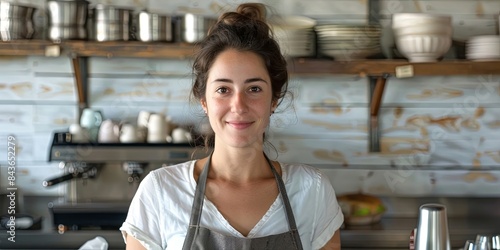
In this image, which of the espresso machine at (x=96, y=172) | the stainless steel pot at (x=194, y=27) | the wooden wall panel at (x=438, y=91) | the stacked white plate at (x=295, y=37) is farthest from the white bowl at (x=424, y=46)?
the espresso machine at (x=96, y=172)

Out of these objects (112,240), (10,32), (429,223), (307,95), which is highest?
(10,32)

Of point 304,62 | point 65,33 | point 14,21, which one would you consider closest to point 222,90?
point 304,62

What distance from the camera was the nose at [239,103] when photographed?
1.41 m

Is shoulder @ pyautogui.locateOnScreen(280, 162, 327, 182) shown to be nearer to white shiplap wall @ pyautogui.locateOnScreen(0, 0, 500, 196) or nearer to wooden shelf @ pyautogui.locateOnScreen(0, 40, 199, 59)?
wooden shelf @ pyautogui.locateOnScreen(0, 40, 199, 59)

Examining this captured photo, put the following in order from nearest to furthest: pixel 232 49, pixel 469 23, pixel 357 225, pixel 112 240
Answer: pixel 232 49 → pixel 112 240 → pixel 357 225 → pixel 469 23

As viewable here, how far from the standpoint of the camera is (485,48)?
275 centimetres

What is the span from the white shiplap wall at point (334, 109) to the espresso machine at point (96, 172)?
352mm

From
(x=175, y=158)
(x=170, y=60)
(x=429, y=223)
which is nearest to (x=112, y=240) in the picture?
(x=175, y=158)

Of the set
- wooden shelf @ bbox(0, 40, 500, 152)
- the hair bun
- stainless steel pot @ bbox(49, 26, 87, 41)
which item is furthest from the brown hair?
stainless steel pot @ bbox(49, 26, 87, 41)

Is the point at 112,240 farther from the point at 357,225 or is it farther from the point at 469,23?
the point at 469,23

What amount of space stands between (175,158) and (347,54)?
0.82 m

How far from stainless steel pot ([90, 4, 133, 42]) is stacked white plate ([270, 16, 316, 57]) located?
2.01ft

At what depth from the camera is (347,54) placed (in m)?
2.74

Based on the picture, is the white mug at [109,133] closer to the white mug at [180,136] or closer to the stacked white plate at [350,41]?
the white mug at [180,136]
